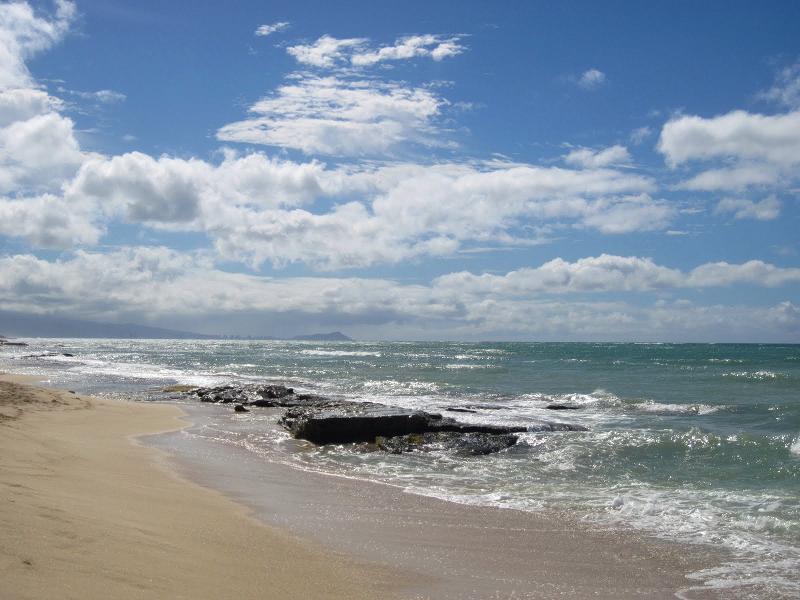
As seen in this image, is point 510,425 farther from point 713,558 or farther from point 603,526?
point 713,558

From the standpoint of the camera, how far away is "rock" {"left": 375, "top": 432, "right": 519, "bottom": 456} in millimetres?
15448

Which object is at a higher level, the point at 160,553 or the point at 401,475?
the point at 160,553

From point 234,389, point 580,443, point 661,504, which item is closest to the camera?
point 661,504

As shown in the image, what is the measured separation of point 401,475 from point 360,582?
628cm

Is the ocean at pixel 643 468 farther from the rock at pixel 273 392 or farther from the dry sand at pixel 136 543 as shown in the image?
the dry sand at pixel 136 543

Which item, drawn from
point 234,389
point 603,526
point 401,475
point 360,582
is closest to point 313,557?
point 360,582

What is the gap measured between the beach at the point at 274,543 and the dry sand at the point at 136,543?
21 mm

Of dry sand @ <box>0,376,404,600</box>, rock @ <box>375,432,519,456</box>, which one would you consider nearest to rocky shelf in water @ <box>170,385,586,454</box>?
rock @ <box>375,432,519,456</box>

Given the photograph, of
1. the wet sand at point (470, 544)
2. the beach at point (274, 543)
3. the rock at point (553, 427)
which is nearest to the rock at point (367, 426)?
the rock at point (553, 427)

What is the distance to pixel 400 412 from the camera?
17.9 m

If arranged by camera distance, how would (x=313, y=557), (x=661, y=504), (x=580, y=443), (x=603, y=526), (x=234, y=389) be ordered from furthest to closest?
1. (x=234, y=389)
2. (x=580, y=443)
3. (x=661, y=504)
4. (x=603, y=526)
5. (x=313, y=557)

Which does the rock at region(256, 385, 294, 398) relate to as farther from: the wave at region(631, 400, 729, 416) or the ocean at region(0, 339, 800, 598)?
the wave at region(631, 400, 729, 416)

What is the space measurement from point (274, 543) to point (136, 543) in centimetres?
176

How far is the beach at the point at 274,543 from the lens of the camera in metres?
5.26
